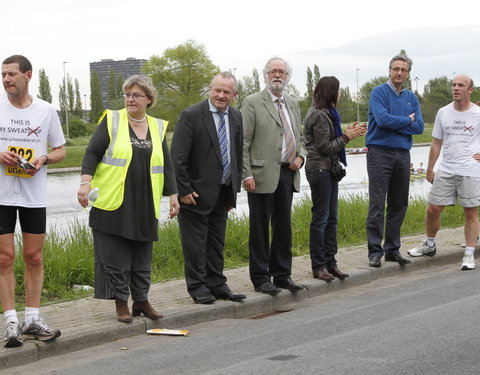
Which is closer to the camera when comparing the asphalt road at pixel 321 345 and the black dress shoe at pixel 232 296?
the asphalt road at pixel 321 345

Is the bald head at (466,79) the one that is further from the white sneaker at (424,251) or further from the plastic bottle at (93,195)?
the plastic bottle at (93,195)

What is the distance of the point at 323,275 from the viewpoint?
10.0m

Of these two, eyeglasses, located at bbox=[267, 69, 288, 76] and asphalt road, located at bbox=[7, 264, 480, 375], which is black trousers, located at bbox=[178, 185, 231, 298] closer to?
asphalt road, located at bbox=[7, 264, 480, 375]

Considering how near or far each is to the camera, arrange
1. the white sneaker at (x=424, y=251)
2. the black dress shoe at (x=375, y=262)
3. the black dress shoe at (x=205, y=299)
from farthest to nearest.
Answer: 1. the white sneaker at (x=424, y=251)
2. the black dress shoe at (x=375, y=262)
3. the black dress shoe at (x=205, y=299)

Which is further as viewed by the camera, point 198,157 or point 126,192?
point 198,157

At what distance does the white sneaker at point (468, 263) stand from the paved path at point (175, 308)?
0.56 m

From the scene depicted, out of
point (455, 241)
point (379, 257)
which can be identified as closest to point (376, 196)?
point (379, 257)

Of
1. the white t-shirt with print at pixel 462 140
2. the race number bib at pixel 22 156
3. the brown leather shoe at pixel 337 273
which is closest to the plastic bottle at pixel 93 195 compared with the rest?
the race number bib at pixel 22 156

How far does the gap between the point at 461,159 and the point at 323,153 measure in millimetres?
2304

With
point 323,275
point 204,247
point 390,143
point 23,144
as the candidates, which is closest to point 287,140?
point 204,247

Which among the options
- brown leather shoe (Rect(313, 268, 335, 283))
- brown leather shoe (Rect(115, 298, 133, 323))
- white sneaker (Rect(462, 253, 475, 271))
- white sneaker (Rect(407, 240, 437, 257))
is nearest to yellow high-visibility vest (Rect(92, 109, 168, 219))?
brown leather shoe (Rect(115, 298, 133, 323))

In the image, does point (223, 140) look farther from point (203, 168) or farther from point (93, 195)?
point (93, 195)

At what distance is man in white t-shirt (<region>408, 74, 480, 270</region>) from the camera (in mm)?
11195

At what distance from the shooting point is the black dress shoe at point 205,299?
858cm
